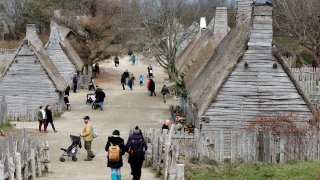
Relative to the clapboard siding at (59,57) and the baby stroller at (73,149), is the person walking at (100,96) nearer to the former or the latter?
the clapboard siding at (59,57)

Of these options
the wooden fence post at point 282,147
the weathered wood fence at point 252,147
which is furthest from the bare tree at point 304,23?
the wooden fence post at point 282,147

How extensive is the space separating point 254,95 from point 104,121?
49.6 ft

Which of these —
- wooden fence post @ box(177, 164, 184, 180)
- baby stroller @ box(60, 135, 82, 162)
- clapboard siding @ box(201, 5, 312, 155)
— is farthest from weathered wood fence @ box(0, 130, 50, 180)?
clapboard siding @ box(201, 5, 312, 155)

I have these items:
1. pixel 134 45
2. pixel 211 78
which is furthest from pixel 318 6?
pixel 211 78

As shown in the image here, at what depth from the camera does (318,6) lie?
62094 millimetres

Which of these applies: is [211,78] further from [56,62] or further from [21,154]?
[56,62]

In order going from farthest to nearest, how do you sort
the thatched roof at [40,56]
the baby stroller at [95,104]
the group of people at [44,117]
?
the baby stroller at [95,104], the thatched roof at [40,56], the group of people at [44,117]

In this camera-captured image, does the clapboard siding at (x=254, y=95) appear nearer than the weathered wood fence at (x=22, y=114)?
Yes

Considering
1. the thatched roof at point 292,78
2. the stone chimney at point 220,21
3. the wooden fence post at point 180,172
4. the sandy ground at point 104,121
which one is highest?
the stone chimney at point 220,21

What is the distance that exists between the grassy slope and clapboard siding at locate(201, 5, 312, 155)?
5.74 meters

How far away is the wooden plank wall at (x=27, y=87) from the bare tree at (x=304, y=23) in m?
24.6

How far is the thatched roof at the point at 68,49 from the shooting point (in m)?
61.8

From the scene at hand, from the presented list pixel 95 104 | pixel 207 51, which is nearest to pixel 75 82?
pixel 95 104

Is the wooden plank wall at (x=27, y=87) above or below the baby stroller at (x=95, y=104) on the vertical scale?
above
